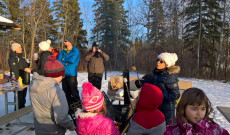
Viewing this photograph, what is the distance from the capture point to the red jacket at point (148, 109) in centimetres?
173

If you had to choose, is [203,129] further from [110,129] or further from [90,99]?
[90,99]

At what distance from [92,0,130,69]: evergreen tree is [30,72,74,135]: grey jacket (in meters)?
22.6

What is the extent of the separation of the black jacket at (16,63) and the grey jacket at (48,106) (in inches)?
122

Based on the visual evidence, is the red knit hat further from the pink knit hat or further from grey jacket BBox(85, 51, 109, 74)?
grey jacket BBox(85, 51, 109, 74)

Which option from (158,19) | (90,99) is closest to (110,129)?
(90,99)

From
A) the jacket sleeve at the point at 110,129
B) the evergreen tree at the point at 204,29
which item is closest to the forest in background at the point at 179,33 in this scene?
the evergreen tree at the point at 204,29

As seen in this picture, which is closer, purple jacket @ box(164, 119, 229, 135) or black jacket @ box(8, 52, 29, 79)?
purple jacket @ box(164, 119, 229, 135)

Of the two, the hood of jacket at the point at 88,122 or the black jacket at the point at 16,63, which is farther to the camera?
the black jacket at the point at 16,63

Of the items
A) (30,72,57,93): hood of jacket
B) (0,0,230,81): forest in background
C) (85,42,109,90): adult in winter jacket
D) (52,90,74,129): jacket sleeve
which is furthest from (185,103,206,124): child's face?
(0,0,230,81): forest in background

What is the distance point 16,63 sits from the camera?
4.57 meters

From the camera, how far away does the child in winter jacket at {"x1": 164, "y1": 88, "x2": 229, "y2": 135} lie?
1272 mm

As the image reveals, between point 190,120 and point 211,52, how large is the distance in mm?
17204

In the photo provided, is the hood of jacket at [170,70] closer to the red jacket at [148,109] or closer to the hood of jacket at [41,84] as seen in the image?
the red jacket at [148,109]

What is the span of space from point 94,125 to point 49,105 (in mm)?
634
